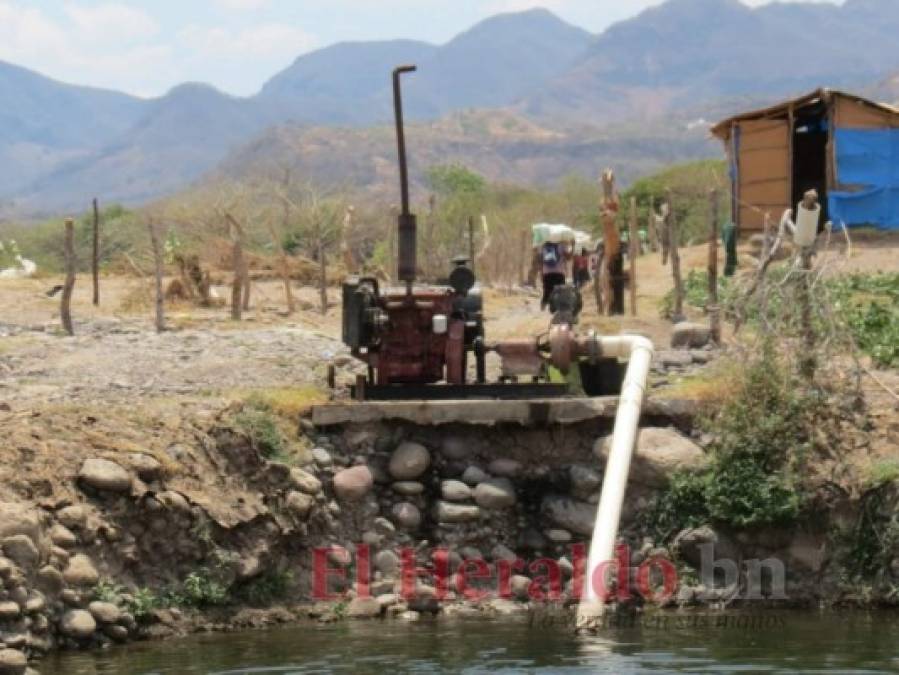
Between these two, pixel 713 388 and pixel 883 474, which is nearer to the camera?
pixel 883 474

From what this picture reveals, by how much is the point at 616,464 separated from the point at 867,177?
1745cm

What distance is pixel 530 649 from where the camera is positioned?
438 inches

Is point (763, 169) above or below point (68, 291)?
above

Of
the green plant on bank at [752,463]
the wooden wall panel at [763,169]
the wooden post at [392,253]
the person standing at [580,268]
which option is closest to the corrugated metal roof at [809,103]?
the wooden wall panel at [763,169]

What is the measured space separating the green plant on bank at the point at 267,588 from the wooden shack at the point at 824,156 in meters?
16.8

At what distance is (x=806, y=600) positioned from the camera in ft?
42.8

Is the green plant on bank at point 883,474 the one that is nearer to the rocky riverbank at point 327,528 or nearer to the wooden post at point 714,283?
the rocky riverbank at point 327,528

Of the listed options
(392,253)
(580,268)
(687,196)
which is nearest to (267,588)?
(580,268)

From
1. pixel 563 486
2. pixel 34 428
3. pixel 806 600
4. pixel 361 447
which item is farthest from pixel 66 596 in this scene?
pixel 806 600

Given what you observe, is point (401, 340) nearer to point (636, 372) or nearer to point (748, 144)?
point (636, 372)

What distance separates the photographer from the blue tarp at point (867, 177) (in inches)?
1138

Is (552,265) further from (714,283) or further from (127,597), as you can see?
(127,597)

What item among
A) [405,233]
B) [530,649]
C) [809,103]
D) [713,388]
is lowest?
[530,649]

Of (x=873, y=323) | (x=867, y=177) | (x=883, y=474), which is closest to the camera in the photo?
(x=883, y=474)
